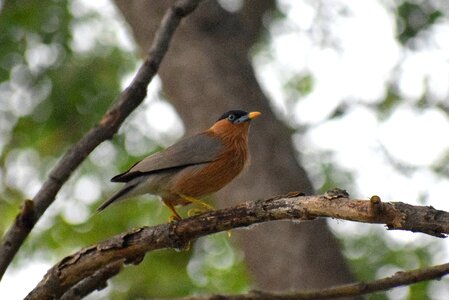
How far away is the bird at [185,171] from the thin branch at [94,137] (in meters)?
0.59

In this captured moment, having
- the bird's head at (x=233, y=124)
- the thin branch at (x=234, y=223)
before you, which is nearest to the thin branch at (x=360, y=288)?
the thin branch at (x=234, y=223)

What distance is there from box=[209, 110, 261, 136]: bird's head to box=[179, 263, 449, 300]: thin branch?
298cm

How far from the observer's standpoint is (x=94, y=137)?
207 inches

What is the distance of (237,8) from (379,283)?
7.61 m

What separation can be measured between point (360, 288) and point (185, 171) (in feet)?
7.95

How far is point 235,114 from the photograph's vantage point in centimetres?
751

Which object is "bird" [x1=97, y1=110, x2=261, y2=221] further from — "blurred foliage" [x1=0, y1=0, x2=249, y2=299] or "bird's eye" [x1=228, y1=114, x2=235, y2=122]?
"blurred foliage" [x1=0, y1=0, x2=249, y2=299]

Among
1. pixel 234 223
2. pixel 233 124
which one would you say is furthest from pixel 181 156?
pixel 234 223

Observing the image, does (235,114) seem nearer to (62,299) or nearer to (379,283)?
(62,299)

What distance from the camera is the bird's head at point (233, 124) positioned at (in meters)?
7.14

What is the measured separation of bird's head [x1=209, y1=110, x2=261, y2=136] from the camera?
7.14 meters

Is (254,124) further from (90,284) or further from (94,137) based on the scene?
(90,284)

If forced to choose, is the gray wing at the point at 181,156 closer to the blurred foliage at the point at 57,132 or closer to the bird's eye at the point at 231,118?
the bird's eye at the point at 231,118

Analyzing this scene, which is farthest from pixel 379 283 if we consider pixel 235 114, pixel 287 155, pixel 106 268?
pixel 287 155
